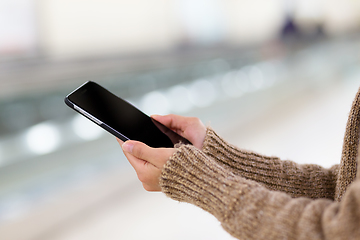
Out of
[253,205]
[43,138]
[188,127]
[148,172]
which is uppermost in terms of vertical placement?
[43,138]

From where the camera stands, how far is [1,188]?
A: 175 centimetres

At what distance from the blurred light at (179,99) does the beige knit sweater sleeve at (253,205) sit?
8.11 ft

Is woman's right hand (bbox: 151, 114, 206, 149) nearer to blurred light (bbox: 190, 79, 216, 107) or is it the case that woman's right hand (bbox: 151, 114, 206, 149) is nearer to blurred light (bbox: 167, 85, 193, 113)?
blurred light (bbox: 167, 85, 193, 113)

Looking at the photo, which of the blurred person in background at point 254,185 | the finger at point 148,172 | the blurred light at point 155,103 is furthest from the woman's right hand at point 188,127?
the blurred light at point 155,103

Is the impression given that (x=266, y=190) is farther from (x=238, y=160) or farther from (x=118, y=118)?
(x=118, y=118)

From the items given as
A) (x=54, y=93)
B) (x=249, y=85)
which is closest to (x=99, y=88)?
(x=54, y=93)

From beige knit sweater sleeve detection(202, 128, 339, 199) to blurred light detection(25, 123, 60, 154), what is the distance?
1.59 meters

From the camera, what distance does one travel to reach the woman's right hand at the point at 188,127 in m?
0.81

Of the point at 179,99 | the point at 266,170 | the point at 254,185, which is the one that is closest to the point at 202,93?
the point at 179,99

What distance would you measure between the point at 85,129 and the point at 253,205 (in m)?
2.00

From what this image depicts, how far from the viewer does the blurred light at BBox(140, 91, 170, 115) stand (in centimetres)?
287

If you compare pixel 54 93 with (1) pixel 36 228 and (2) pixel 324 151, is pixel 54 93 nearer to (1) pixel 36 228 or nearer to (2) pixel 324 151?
(1) pixel 36 228

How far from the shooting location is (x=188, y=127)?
84 centimetres

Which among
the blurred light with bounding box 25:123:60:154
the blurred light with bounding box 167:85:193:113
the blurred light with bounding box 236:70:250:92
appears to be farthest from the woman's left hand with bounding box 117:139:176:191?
the blurred light with bounding box 236:70:250:92
